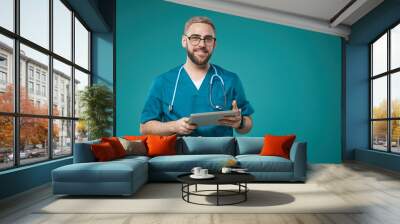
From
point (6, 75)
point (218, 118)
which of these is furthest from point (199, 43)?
point (6, 75)

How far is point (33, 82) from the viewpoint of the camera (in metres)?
5.49

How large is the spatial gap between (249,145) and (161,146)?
4.90 feet

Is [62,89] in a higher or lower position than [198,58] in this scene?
lower

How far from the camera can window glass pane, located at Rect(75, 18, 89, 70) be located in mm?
7461

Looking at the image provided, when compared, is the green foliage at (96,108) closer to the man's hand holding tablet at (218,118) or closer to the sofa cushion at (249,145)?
the man's hand holding tablet at (218,118)

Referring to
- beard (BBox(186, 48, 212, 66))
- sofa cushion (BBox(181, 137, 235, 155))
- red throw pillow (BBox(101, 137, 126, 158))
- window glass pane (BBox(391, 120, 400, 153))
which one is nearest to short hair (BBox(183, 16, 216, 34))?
beard (BBox(186, 48, 212, 66))

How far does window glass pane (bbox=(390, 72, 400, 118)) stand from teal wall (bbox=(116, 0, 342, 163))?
3.43 feet

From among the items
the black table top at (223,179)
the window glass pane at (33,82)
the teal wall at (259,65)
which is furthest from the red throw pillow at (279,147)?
the window glass pane at (33,82)

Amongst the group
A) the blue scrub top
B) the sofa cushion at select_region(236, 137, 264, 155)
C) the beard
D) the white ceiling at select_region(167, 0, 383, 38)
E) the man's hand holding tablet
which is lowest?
the sofa cushion at select_region(236, 137, 264, 155)

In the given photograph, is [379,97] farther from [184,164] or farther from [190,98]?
[184,164]

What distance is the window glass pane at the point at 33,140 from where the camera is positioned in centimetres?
518

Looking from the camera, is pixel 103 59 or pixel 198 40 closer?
pixel 198 40

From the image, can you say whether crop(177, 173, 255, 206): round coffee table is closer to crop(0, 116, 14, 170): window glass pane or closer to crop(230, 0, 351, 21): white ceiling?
crop(0, 116, 14, 170): window glass pane

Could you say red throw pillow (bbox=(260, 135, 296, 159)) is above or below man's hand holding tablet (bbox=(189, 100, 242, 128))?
below
